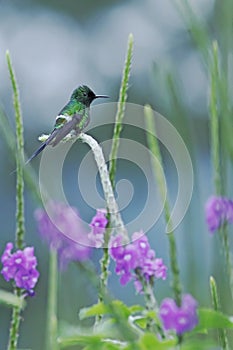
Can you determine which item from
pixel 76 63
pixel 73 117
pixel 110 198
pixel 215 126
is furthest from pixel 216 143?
pixel 76 63

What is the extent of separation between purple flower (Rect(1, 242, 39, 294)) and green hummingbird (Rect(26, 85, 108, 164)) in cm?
12

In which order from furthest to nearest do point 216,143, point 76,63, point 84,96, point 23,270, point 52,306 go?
point 76,63, point 84,96, point 23,270, point 216,143, point 52,306

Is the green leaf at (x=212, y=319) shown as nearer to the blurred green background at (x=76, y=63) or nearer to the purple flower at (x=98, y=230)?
the purple flower at (x=98, y=230)

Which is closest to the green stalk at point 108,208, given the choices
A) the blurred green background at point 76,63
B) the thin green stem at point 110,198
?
the thin green stem at point 110,198

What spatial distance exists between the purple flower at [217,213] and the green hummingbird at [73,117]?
181 millimetres

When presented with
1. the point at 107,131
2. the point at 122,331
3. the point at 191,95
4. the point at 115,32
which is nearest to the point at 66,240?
the point at 122,331

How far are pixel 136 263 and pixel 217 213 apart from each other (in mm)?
103

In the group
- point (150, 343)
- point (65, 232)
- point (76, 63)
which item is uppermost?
point (76, 63)

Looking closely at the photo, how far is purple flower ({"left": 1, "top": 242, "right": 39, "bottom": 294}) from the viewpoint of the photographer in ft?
3.22

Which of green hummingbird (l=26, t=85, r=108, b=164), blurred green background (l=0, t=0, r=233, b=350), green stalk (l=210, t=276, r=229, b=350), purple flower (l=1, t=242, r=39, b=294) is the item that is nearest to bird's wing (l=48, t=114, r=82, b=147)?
green hummingbird (l=26, t=85, r=108, b=164)

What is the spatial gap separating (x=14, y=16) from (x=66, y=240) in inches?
326

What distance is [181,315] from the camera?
80 centimetres

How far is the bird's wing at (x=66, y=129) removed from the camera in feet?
3.21

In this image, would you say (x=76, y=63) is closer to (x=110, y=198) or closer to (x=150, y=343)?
(x=110, y=198)
